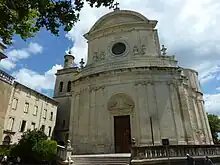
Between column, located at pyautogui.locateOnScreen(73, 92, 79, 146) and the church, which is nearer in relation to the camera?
the church

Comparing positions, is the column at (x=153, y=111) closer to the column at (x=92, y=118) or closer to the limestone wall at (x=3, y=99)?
the column at (x=92, y=118)

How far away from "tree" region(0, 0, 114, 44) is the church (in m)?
11.9

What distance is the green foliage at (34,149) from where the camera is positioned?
11992 millimetres

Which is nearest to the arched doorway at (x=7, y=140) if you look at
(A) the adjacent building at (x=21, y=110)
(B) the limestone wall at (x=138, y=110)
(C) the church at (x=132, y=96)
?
(A) the adjacent building at (x=21, y=110)

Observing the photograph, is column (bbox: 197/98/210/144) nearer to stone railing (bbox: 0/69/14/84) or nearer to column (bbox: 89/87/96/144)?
column (bbox: 89/87/96/144)

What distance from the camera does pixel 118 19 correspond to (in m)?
23.3

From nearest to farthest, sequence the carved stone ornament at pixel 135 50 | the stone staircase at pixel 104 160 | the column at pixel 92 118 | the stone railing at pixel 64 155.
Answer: the stone staircase at pixel 104 160 < the stone railing at pixel 64 155 < the column at pixel 92 118 < the carved stone ornament at pixel 135 50

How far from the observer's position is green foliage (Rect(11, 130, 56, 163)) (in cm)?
1199

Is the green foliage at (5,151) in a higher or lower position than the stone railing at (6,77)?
lower

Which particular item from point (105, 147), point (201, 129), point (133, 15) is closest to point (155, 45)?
point (133, 15)

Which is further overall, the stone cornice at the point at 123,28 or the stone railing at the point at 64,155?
the stone cornice at the point at 123,28

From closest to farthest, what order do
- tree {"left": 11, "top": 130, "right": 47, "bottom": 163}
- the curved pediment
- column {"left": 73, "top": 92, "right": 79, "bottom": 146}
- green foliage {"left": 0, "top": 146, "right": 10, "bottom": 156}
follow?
1. tree {"left": 11, "top": 130, "right": 47, "bottom": 163}
2. green foliage {"left": 0, "top": 146, "right": 10, "bottom": 156}
3. column {"left": 73, "top": 92, "right": 79, "bottom": 146}
4. the curved pediment

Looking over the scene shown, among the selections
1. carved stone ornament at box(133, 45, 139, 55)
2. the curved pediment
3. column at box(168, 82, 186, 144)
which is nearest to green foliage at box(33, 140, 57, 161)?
column at box(168, 82, 186, 144)

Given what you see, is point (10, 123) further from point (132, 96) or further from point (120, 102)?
point (132, 96)
